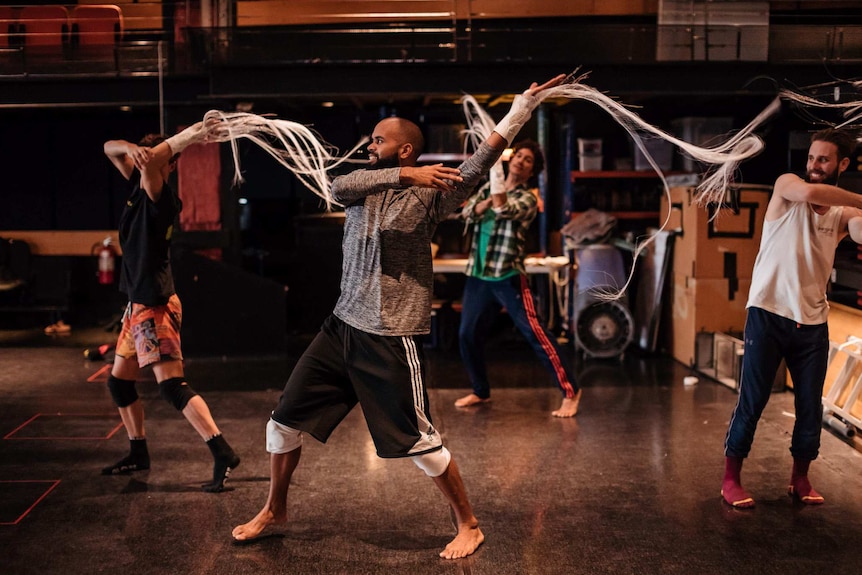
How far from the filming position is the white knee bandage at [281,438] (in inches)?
134

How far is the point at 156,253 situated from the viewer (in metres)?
4.17

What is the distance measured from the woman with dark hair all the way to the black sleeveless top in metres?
2.02

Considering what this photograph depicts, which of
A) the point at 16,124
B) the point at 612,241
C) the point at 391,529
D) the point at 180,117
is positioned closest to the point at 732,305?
the point at 612,241

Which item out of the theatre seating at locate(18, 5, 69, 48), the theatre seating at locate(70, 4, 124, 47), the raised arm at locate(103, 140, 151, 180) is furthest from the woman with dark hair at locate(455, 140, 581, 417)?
the theatre seating at locate(18, 5, 69, 48)

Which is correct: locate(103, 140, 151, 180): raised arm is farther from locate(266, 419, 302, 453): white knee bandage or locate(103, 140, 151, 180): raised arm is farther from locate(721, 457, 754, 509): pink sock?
locate(721, 457, 754, 509): pink sock

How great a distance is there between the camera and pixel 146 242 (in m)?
4.13

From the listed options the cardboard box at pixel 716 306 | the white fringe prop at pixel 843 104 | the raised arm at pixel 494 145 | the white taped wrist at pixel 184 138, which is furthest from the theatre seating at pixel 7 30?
the white fringe prop at pixel 843 104

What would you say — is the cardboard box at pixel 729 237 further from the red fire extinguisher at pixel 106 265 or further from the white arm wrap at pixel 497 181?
the red fire extinguisher at pixel 106 265

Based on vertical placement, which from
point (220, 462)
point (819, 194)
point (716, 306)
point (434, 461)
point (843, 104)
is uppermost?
point (843, 104)

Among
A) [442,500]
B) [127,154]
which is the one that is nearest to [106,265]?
[127,154]

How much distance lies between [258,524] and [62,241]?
7.26 meters

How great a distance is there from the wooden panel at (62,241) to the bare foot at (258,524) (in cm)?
693

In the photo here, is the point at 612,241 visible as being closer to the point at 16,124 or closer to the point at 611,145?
the point at 611,145

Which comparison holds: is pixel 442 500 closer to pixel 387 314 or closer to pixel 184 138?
pixel 387 314
